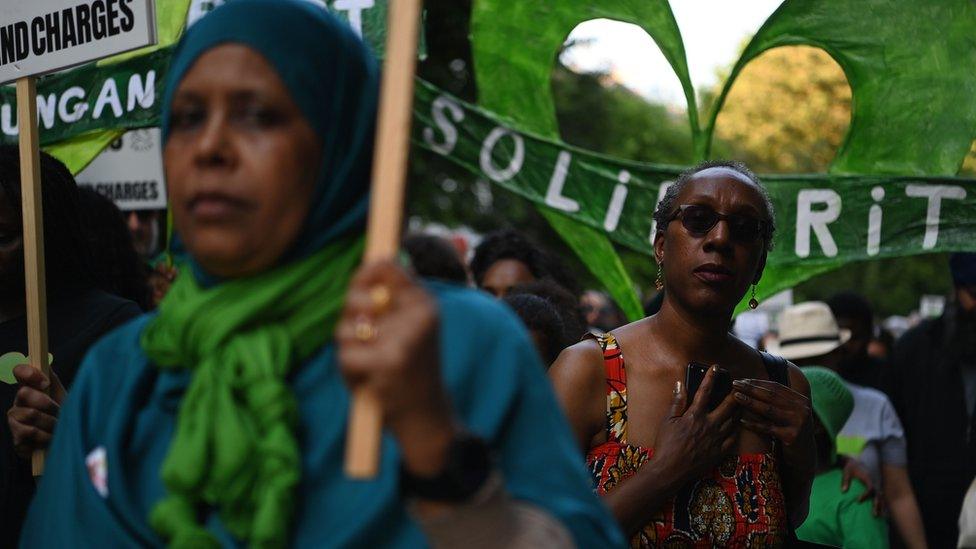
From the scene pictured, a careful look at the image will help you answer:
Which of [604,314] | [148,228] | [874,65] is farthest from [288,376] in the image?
[604,314]

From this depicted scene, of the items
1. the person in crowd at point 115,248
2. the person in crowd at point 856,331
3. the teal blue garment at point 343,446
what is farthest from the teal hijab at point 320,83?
the person in crowd at point 856,331

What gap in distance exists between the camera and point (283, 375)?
173 cm

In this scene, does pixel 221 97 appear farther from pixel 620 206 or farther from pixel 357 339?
pixel 620 206

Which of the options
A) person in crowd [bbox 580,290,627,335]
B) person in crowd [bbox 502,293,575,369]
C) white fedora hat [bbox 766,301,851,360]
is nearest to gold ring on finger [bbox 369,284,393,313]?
person in crowd [bbox 502,293,575,369]

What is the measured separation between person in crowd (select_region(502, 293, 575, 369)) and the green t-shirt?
1376 millimetres

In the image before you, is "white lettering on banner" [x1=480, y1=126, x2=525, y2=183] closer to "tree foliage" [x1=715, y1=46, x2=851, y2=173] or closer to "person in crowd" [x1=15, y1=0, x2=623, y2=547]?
"person in crowd" [x1=15, y1=0, x2=623, y2=547]

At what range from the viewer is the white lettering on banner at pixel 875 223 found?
4.59 metres

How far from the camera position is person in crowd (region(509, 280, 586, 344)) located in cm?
471

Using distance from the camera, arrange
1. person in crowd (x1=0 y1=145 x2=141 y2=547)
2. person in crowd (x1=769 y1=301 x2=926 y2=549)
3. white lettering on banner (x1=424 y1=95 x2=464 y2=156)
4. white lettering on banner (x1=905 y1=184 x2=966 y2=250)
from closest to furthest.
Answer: person in crowd (x1=0 y1=145 x2=141 y2=547) → white lettering on banner (x1=905 y1=184 x2=966 y2=250) → white lettering on banner (x1=424 y1=95 x2=464 y2=156) → person in crowd (x1=769 y1=301 x2=926 y2=549)

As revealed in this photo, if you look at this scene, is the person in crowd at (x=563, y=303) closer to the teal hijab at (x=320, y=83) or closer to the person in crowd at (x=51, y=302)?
the person in crowd at (x=51, y=302)

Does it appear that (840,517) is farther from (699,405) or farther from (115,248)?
(115,248)

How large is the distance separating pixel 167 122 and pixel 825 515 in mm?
3750

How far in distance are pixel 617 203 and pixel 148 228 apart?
333 cm

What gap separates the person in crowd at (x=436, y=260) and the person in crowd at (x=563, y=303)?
866 millimetres
